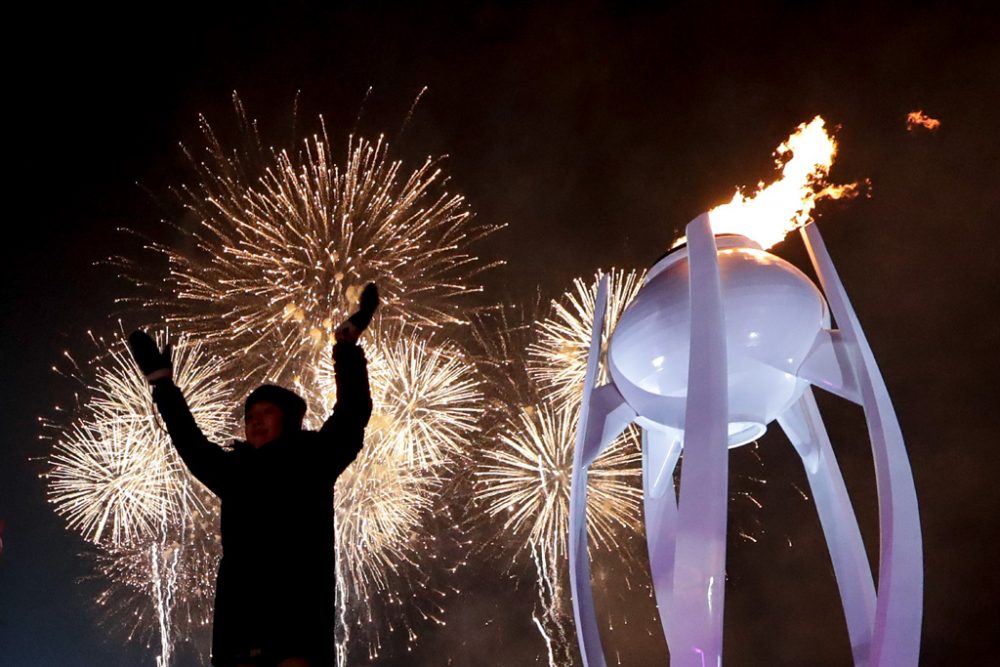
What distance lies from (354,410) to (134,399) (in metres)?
15.1

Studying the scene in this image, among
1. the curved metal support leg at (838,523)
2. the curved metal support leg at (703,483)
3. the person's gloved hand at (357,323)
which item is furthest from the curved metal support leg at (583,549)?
the person's gloved hand at (357,323)

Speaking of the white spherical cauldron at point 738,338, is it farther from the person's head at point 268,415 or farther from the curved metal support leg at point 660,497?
the person's head at point 268,415

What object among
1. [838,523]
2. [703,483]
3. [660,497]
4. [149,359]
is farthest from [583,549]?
[149,359]

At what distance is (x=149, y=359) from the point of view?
4938mm

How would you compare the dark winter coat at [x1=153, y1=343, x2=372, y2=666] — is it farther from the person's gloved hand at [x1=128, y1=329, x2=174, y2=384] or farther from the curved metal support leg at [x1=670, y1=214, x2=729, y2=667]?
the curved metal support leg at [x1=670, y1=214, x2=729, y2=667]

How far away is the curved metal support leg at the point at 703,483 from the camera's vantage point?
19.6ft

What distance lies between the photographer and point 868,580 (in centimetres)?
804

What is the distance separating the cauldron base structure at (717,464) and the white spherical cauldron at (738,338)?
3 cm

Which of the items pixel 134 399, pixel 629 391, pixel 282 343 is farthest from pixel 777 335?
pixel 134 399

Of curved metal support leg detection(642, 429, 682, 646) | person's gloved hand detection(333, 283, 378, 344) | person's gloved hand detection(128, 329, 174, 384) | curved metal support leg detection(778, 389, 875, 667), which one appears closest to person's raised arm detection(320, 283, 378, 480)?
person's gloved hand detection(333, 283, 378, 344)

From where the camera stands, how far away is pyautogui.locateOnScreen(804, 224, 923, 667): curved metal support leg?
6402 mm

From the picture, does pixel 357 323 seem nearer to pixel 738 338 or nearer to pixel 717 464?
pixel 717 464

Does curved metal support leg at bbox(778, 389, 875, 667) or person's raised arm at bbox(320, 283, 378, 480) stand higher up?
curved metal support leg at bbox(778, 389, 875, 667)

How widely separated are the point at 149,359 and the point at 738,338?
489cm
